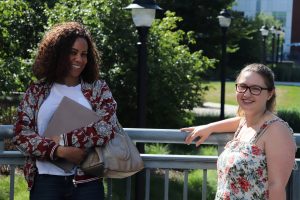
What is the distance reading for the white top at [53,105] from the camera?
10.1 feet

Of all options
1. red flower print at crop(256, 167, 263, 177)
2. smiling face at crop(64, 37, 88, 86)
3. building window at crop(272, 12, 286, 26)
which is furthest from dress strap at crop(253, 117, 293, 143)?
building window at crop(272, 12, 286, 26)

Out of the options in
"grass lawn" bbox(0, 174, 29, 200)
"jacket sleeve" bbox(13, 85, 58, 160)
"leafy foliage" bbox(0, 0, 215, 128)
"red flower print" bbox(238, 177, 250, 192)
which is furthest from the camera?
"leafy foliage" bbox(0, 0, 215, 128)

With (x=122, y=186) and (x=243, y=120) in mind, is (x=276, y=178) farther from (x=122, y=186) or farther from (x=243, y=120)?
(x=122, y=186)

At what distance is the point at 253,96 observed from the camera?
291 cm

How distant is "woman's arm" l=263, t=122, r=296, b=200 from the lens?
8.96 ft

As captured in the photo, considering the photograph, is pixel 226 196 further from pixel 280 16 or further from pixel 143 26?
pixel 280 16

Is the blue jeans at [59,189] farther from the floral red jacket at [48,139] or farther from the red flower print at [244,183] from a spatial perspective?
the red flower print at [244,183]

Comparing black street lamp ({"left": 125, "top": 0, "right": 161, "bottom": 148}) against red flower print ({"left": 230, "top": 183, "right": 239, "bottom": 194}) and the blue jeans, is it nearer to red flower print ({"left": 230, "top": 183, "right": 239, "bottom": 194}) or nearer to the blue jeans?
the blue jeans

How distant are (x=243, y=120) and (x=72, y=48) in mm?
979

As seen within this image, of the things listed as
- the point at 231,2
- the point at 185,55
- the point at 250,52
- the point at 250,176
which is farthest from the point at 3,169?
the point at 250,52

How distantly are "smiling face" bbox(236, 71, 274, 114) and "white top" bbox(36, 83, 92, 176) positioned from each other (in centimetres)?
81

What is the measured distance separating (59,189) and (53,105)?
0.44 meters

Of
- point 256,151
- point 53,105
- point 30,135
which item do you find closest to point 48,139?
point 30,135

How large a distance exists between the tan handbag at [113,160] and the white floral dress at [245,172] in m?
0.49
